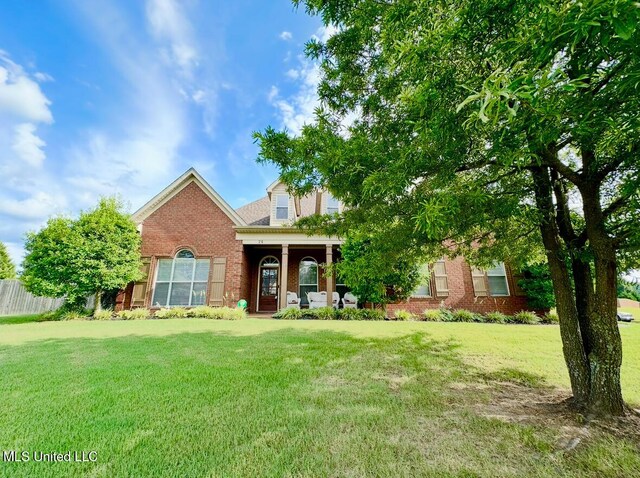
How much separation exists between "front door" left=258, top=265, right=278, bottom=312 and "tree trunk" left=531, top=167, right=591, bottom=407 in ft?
40.8

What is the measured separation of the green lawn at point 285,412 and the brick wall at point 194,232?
23.6 feet

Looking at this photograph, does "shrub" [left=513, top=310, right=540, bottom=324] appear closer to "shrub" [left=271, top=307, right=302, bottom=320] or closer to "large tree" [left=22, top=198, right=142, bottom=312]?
"shrub" [left=271, top=307, right=302, bottom=320]

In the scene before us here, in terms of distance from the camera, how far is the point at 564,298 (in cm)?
321

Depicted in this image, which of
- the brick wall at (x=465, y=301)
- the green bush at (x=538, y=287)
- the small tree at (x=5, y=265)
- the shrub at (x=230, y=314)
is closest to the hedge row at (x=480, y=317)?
the green bush at (x=538, y=287)

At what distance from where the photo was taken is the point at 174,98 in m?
10.3

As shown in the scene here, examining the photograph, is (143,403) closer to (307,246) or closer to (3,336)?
(3,336)

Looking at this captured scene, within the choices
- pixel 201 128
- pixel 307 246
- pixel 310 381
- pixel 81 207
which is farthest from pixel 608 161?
pixel 81 207

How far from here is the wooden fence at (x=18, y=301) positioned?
49.3 ft

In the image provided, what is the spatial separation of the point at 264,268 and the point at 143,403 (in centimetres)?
1184

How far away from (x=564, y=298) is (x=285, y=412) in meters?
3.46

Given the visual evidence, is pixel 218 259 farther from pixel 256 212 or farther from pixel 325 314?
pixel 325 314

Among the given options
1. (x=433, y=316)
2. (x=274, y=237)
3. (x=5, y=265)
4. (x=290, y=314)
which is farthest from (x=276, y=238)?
(x=5, y=265)

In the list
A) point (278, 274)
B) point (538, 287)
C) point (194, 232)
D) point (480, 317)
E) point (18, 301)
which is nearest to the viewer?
point (480, 317)

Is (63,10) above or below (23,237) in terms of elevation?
above
